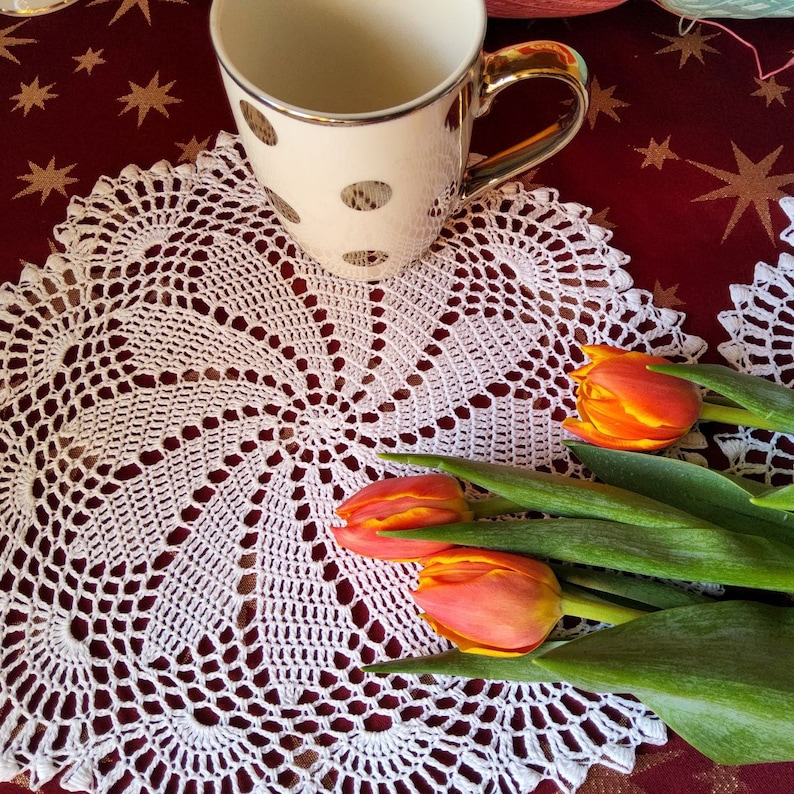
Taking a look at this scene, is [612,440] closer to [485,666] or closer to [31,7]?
[485,666]

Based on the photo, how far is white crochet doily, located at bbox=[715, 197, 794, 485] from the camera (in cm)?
37

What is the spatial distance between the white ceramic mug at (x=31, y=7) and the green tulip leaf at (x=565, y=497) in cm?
43

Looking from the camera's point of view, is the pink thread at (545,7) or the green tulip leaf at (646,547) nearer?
the green tulip leaf at (646,547)

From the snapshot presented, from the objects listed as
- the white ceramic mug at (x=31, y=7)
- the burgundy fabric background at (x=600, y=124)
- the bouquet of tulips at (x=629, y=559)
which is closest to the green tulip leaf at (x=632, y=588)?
the bouquet of tulips at (x=629, y=559)

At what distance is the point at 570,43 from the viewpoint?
1.62 feet

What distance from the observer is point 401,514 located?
0.32m

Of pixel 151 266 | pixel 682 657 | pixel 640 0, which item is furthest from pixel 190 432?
pixel 640 0

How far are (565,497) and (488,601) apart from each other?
6cm

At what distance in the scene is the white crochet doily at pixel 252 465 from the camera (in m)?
0.33

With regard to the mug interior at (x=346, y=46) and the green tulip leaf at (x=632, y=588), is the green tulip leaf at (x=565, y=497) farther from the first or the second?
the mug interior at (x=346, y=46)

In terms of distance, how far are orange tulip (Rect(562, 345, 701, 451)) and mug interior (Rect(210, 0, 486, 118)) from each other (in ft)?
0.49

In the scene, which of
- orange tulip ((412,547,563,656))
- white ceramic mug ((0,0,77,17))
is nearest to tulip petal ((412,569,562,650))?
orange tulip ((412,547,563,656))

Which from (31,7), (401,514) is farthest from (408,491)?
(31,7)

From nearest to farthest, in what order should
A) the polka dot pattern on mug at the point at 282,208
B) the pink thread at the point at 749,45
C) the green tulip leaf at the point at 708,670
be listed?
the green tulip leaf at the point at 708,670 < the polka dot pattern on mug at the point at 282,208 < the pink thread at the point at 749,45
